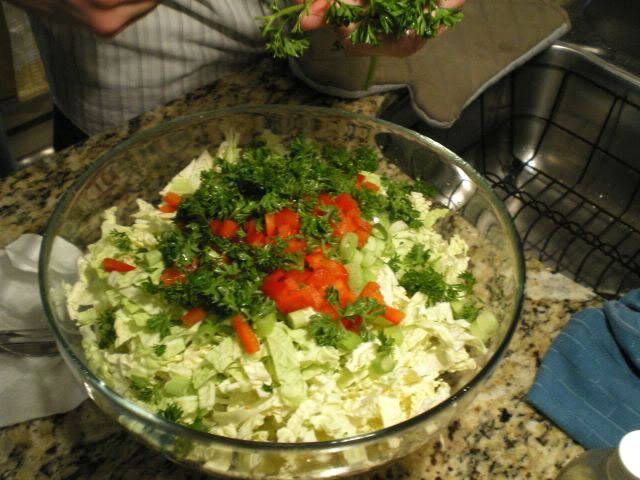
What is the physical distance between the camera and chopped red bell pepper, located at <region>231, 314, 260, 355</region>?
3.56 feet

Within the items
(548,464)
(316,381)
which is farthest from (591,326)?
(316,381)

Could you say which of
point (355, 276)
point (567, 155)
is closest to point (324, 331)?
point (355, 276)

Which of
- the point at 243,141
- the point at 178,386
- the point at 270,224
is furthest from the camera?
the point at 243,141

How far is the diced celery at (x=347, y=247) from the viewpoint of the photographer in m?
1.19

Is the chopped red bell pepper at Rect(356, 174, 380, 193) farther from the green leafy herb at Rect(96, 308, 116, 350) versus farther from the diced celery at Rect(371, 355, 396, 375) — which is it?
the green leafy herb at Rect(96, 308, 116, 350)

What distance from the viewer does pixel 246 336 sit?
1.09m

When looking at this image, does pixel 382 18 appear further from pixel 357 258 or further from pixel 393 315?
pixel 393 315

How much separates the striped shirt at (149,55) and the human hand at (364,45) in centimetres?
64

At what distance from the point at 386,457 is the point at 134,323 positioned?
503 mm

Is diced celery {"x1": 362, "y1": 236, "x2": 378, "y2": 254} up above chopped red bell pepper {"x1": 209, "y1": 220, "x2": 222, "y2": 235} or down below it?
below

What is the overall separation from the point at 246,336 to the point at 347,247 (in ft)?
0.84

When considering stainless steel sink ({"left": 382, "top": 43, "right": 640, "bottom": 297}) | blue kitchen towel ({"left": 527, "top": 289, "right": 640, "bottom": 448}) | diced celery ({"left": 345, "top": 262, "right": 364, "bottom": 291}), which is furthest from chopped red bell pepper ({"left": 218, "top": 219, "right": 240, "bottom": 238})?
stainless steel sink ({"left": 382, "top": 43, "right": 640, "bottom": 297})

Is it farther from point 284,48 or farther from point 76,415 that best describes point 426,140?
point 76,415

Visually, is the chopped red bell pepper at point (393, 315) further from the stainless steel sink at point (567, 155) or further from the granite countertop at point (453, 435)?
the stainless steel sink at point (567, 155)
